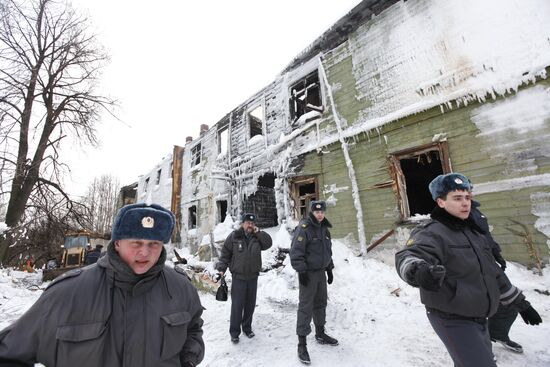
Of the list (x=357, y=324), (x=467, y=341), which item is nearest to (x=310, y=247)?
(x=357, y=324)

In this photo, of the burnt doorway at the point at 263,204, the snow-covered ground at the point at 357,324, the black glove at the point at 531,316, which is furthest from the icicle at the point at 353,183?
the black glove at the point at 531,316

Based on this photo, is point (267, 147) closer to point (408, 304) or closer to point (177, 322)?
point (408, 304)

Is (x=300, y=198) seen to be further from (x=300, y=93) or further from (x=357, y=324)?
(x=357, y=324)

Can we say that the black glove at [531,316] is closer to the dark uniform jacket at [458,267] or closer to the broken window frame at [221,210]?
the dark uniform jacket at [458,267]

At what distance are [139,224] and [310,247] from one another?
9.74 feet

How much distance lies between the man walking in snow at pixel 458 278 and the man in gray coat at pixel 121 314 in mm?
1630

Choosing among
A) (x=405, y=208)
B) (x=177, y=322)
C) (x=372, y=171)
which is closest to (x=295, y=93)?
(x=372, y=171)

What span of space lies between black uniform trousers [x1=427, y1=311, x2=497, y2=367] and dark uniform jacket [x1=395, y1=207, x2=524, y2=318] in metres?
0.08

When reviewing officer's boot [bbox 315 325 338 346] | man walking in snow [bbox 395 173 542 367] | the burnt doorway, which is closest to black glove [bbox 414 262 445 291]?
man walking in snow [bbox 395 173 542 367]

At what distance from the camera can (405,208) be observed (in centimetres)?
711

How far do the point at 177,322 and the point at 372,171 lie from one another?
712cm

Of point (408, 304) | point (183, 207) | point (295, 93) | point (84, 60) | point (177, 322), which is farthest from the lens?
point (183, 207)

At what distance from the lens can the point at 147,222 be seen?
169 centimetres

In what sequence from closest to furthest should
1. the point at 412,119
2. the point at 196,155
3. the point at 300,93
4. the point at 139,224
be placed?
the point at 139,224 → the point at 412,119 → the point at 300,93 → the point at 196,155
